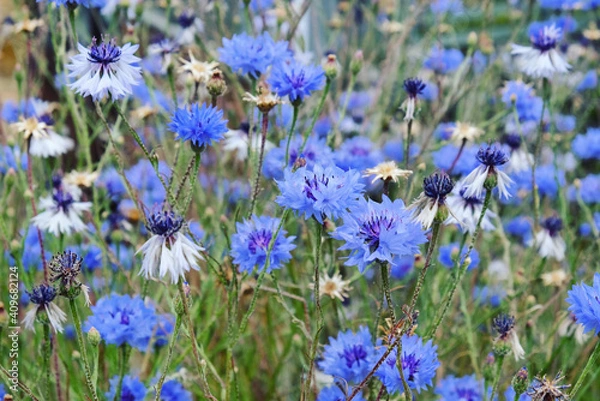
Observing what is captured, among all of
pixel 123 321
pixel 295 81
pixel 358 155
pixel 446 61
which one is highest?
pixel 446 61

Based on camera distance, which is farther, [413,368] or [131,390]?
[131,390]

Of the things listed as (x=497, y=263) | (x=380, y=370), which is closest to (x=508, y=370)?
(x=497, y=263)

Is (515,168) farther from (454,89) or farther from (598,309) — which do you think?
(598,309)

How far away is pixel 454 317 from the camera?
1666mm

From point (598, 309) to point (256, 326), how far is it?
104cm

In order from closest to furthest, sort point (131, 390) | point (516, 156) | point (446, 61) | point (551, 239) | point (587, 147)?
point (131, 390)
point (551, 239)
point (516, 156)
point (587, 147)
point (446, 61)

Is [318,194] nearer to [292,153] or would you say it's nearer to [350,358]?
[350,358]

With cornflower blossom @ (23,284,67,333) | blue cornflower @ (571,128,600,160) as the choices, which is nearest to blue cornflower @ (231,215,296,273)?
cornflower blossom @ (23,284,67,333)

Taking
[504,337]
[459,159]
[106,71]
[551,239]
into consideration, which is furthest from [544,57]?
[106,71]

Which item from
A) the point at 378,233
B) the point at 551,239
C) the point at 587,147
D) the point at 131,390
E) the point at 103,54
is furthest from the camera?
the point at 587,147

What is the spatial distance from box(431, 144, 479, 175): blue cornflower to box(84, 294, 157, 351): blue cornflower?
22.9 inches

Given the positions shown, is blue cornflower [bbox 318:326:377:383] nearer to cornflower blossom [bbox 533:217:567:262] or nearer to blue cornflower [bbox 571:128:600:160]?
cornflower blossom [bbox 533:217:567:262]

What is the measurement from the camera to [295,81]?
1134 millimetres

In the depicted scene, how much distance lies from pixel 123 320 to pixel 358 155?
0.59 m
